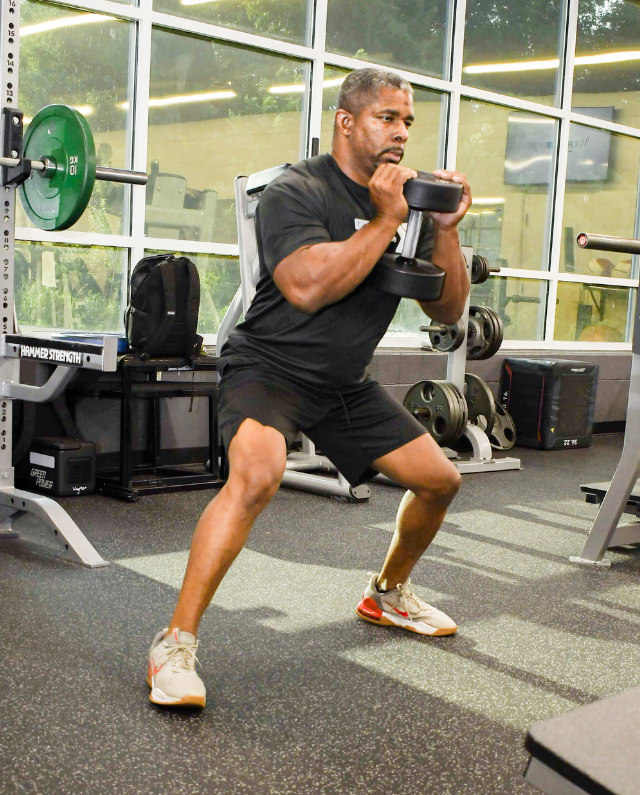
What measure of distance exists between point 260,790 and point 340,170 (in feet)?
4.50

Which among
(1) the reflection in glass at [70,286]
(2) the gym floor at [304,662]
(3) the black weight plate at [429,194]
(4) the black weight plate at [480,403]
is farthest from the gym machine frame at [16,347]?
(4) the black weight plate at [480,403]

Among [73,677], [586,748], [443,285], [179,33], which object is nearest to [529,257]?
[179,33]

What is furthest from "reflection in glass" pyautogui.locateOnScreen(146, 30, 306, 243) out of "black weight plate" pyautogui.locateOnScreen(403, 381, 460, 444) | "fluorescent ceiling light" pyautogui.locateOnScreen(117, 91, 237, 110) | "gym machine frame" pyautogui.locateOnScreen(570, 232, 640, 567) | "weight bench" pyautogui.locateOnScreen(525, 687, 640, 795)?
"weight bench" pyautogui.locateOnScreen(525, 687, 640, 795)

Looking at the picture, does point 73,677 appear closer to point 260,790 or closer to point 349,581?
point 260,790

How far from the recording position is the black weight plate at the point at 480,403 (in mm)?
5801

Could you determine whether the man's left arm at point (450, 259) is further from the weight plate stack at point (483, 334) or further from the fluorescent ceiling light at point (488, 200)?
the fluorescent ceiling light at point (488, 200)

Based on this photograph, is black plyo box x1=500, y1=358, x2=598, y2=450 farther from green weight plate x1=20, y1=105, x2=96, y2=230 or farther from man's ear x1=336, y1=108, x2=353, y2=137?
man's ear x1=336, y1=108, x2=353, y2=137

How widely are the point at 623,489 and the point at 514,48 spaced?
4.72 m

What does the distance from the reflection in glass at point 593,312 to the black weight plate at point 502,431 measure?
5.49 feet

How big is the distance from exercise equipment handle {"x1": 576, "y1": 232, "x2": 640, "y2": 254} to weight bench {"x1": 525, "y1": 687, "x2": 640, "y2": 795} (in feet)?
7.01

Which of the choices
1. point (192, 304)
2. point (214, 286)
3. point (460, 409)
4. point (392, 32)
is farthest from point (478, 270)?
point (392, 32)

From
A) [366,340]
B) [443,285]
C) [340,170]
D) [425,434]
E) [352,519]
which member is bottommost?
[352,519]

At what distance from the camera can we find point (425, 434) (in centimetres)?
230

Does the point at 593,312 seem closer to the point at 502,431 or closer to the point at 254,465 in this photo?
the point at 502,431
